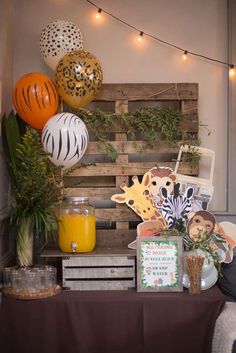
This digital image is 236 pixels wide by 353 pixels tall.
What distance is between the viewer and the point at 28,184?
2426 mm

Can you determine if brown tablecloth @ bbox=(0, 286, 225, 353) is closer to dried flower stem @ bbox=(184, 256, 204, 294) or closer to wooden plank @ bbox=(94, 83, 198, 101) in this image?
dried flower stem @ bbox=(184, 256, 204, 294)

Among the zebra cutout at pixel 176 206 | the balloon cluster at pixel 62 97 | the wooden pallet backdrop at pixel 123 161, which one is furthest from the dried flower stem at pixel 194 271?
the balloon cluster at pixel 62 97

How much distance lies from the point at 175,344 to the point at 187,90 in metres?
1.54

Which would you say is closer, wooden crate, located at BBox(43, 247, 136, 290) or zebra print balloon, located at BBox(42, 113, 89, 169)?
zebra print balloon, located at BBox(42, 113, 89, 169)

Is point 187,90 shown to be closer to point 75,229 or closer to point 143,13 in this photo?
point 143,13

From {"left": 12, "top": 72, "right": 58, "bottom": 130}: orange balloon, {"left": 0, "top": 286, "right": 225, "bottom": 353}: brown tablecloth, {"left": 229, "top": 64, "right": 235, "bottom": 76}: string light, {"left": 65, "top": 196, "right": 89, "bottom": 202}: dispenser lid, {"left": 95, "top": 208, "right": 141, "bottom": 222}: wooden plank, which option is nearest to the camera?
{"left": 0, "top": 286, "right": 225, "bottom": 353}: brown tablecloth

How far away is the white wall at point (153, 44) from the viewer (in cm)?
299

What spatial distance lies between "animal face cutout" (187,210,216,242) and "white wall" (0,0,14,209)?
1.13 metres

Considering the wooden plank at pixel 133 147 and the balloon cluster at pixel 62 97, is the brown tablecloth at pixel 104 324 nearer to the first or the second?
the balloon cluster at pixel 62 97

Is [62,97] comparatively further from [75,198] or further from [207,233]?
[207,233]

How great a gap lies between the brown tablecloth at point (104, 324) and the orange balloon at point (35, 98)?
1027 millimetres

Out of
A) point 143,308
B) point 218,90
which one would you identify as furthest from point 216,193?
point 143,308

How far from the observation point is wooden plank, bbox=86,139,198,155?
2816 mm

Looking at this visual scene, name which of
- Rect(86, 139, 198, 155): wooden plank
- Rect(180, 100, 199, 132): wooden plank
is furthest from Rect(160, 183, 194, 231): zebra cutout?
Rect(180, 100, 199, 132): wooden plank
